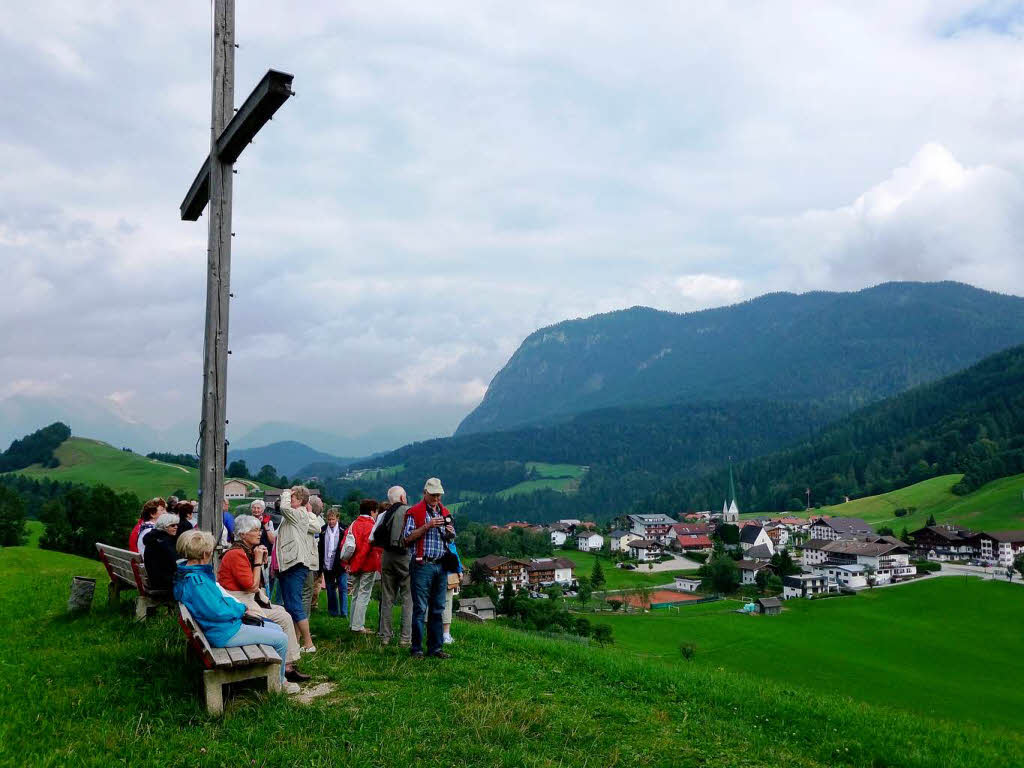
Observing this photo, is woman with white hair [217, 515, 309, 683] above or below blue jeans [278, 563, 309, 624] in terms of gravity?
above

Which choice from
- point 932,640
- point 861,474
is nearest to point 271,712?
point 932,640

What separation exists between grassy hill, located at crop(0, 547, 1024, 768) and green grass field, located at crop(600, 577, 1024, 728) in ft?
75.8

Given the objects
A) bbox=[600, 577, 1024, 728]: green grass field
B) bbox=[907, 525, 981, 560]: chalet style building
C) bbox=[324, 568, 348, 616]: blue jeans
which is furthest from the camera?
bbox=[907, 525, 981, 560]: chalet style building

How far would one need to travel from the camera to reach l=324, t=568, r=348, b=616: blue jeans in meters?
13.3

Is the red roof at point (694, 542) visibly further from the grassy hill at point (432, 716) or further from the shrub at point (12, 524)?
the grassy hill at point (432, 716)

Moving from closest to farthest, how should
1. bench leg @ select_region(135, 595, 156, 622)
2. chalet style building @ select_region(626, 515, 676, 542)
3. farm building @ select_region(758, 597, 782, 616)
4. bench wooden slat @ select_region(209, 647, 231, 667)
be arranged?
bench wooden slat @ select_region(209, 647, 231, 667), bench leg @ select_region(135, 595, 156, 622), farm building @ select_region(758, 597, 782, 616), chalet style building @ select_region(626, 515, 676, 542)

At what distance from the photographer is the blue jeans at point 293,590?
897cm

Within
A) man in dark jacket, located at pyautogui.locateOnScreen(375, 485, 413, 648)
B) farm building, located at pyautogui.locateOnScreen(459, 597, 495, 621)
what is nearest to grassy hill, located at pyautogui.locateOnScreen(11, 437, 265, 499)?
farm building, located at pyautogui.locateOnScreen(459, 597, 495, 621)

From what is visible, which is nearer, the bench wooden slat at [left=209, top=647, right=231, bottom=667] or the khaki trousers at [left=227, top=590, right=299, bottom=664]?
the bench wooden slat at [left=209, top=647, right=231, bottom=667]

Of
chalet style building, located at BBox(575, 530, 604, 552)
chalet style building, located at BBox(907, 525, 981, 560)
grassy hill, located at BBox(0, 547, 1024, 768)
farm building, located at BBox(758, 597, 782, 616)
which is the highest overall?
grassy hill, located at BBox(0, 547, 1024, 768)

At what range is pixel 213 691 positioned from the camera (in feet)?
21.1

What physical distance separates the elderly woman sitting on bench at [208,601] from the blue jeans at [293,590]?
2116 mm

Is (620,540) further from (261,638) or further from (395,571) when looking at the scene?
(261,638)

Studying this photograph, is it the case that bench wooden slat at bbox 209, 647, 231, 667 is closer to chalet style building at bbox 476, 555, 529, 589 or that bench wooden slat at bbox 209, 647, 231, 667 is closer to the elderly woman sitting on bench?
the elderly woman sitting on bench
